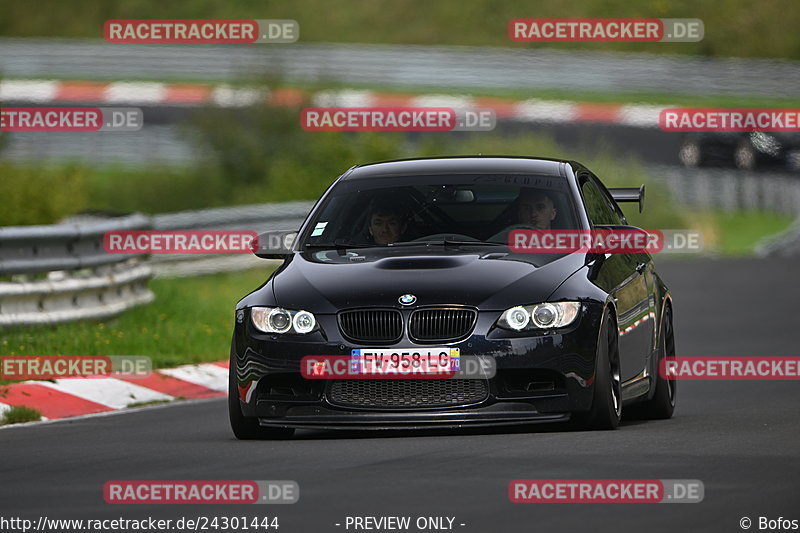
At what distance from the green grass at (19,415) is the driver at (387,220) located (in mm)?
2665

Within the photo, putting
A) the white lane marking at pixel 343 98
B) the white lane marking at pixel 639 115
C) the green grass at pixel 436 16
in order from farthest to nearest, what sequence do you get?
the green grass at pixel 436 16 → the white lane marking at pixel 639 115 → the white lane marking at pixel 343 98

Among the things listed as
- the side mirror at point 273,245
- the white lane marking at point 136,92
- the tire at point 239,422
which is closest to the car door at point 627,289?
the side mirror at point 273,245

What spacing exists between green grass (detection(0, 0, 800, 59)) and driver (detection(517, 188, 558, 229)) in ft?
119

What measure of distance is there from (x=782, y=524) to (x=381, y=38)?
1648 inches

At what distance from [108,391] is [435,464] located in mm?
5074

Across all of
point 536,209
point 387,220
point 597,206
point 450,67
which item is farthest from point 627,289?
point 450,67

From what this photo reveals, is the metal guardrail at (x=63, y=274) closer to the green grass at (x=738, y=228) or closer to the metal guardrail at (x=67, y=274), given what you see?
the metal guardrail at (x=67, y=274)

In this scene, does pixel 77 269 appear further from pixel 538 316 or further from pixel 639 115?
pixel 639 115

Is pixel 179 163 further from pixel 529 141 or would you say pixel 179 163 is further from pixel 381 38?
pixel 381 38

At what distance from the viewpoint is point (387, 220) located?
11523mm

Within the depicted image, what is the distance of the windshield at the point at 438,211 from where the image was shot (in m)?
11.4

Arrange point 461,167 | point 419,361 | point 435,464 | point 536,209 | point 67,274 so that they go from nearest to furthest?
point 435,464 → point 419,361 → point 536,209 → point 461,167 → point 67,274

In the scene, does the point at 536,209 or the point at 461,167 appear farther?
the point at 461,167

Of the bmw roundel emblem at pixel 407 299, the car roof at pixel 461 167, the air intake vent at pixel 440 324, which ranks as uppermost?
the car roof at pixel 461 167
